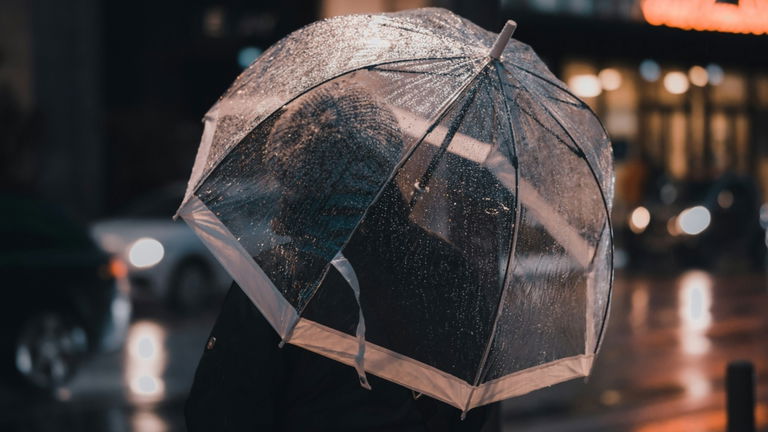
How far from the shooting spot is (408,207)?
9.59 ft

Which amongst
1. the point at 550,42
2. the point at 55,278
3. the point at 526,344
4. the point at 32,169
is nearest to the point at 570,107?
the point at 526,344

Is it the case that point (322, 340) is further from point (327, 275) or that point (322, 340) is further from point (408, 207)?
point (408, 207)

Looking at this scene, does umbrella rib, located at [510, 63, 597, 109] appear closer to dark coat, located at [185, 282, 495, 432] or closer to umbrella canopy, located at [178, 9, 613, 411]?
umbrella canopy, located at [178, 9, 613, 411]

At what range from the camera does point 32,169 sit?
23.4 meters

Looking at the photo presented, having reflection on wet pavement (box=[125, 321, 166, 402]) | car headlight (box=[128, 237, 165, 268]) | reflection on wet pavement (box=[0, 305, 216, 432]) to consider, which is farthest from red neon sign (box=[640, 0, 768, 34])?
reflection on wet pavement (box=[0, 305, 216, 432])

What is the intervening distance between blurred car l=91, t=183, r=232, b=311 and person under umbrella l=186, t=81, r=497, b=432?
13.3m

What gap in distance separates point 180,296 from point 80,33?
1015 centimetres

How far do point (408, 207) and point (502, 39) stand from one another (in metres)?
0.49

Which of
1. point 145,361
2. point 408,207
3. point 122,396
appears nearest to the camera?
point 408,207

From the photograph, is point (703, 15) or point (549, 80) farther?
point (703, 15)

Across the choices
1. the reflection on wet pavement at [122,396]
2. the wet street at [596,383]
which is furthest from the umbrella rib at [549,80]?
the reflection on wet pavement at [122,396]

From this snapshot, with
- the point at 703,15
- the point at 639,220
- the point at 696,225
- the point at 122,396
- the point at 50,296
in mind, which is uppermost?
the point at 703,15

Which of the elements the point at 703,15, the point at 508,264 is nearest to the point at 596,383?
the point at 508,264

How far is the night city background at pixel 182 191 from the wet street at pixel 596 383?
35 mm
